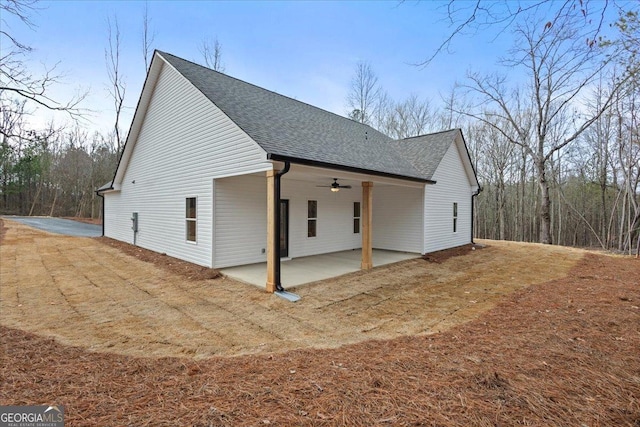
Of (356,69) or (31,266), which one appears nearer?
(31,266)

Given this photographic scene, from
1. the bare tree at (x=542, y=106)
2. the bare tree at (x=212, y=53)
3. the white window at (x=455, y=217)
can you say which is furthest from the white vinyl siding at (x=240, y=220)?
the bare tree at (x=212, y=53)

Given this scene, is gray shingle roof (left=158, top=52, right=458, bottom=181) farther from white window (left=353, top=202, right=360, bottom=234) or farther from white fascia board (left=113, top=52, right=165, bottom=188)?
white window (left=353, top=202, right=360, bottom=234)

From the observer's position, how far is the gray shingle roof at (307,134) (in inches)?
279

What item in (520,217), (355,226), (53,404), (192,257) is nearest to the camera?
(53,404)

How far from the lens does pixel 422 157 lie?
12.2 metres

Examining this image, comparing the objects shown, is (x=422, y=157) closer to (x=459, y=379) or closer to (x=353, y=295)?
(x=353, y=295)

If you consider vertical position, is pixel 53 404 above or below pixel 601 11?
below

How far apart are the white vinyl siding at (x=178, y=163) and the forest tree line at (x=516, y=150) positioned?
3515 millimetres

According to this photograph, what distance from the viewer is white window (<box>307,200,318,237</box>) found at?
33.7 ft

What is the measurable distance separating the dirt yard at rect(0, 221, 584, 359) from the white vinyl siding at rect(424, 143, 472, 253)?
236cm

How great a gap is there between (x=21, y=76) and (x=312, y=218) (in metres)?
7.66

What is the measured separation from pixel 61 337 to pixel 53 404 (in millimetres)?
2171

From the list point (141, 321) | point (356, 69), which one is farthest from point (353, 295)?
point (356, 69)

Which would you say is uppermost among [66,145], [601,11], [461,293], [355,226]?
[66,145]
